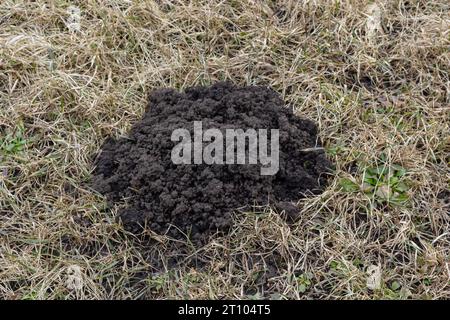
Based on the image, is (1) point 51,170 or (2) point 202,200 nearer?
(2) point 202,200

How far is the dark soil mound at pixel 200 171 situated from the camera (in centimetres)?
265

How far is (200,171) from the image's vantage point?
2691 millimetres

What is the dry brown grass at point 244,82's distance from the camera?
8.36ft

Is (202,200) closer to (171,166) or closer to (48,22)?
(171,166)

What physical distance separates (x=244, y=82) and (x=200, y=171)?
704 millimetres

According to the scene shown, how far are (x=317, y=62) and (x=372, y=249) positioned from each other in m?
1.12

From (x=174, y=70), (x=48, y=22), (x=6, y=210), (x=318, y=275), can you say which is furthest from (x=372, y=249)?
(x=48, y=22)

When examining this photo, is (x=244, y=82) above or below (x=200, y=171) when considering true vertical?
above

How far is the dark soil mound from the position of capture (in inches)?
104

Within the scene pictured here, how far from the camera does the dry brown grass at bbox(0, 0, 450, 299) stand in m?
2.55

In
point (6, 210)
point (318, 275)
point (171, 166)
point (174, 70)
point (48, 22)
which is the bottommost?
point (318, 275)

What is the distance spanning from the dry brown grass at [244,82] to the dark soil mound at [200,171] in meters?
0.09

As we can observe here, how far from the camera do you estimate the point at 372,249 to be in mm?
2598

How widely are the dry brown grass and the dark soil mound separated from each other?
0.09 metres
